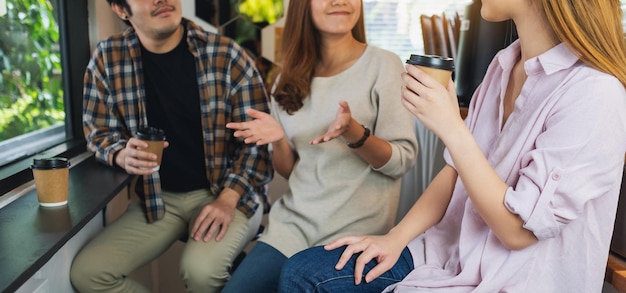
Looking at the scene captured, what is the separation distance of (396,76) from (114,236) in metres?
0.98

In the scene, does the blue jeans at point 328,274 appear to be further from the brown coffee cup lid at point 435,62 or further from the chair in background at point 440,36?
the chair in background at point 440,36

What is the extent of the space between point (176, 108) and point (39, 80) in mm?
437

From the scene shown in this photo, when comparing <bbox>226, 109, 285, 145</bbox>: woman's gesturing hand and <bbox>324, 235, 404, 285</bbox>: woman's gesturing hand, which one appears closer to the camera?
<bbox>324, 235, 404, 285</bbox>: woman's gesturing hand

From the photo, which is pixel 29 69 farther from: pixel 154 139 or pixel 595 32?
pixel 595 32

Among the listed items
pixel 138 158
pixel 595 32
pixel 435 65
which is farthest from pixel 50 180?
pixel 595 32

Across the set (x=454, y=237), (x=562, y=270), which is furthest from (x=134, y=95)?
(x=562, y=270)

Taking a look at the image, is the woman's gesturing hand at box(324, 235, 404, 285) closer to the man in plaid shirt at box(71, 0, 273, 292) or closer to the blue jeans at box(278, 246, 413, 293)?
the blue jeans at box(278, 246, 413, 293)

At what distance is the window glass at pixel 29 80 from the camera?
1.62 meters

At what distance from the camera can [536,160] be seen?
0.96 metres

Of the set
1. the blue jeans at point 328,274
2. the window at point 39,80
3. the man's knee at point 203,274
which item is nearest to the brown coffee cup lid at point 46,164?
the window at point 39,80

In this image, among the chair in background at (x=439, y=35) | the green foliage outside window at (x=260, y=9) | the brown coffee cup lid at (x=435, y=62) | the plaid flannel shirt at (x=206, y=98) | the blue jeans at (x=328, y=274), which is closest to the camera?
the brown coffee cup lid at (x=435, y=62)

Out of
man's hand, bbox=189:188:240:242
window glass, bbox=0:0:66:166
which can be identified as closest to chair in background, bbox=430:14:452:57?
man's hand, bbox=189:188:240:242

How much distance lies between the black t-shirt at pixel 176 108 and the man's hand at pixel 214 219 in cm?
18

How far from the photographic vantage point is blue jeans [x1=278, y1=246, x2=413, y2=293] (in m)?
1.19
